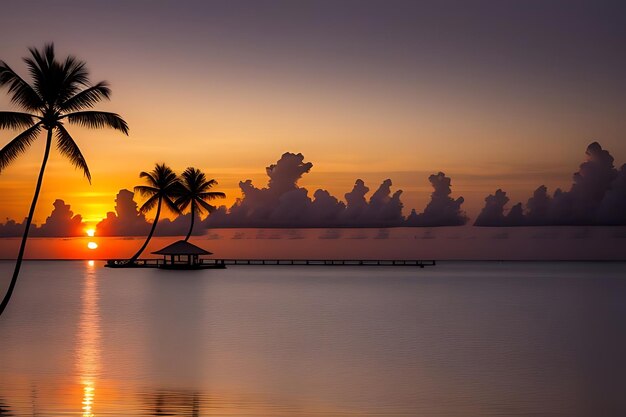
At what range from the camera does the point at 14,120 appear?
90.0ft

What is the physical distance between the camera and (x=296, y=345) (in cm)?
3111

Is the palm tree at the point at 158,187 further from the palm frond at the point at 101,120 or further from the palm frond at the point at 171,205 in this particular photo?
the palm frond at the point at 101,120

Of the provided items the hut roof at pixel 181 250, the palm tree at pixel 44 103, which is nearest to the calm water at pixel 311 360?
the palm tree at pixel 44 103

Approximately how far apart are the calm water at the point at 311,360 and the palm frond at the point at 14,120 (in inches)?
315

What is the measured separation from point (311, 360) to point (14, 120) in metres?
13.2

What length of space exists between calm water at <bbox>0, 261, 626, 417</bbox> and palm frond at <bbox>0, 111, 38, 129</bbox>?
26.3 ft

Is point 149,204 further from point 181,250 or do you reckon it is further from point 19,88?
point 19,88

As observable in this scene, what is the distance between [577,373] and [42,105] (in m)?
19.8

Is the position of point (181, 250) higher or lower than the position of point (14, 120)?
lower

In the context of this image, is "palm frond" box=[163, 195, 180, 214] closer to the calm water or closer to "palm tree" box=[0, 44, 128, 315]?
the calm water

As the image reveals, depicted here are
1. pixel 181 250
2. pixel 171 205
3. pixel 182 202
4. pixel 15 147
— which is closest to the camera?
pixel 15 147

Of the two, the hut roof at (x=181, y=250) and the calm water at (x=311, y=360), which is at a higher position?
the hut roof at (x=181, y=250)

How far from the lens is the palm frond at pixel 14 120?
27.4 metres

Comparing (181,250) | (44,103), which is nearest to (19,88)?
(44,103)
